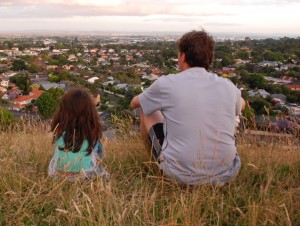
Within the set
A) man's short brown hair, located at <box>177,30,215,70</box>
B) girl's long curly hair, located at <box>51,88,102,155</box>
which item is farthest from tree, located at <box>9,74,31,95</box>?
man's short brown hair, located at <box>177,30,215,70</box>

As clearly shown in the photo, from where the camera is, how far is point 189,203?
1.33 metres

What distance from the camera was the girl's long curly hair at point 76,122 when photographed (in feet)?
5.76

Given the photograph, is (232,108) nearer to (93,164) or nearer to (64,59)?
(93,164)

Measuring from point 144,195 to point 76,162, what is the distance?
390 mm

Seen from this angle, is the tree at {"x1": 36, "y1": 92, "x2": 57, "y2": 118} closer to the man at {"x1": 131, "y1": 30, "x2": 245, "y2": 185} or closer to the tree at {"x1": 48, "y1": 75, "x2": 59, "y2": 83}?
the man at {"x1": 131, "y1": 30, "x2": 245, "y2": 185}

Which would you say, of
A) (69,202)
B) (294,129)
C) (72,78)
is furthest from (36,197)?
(72,78)

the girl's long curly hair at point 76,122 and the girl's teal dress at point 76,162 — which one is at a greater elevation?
the girl's long curly hair at point 76,122

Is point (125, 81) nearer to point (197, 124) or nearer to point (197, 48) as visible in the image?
point (197, 48)

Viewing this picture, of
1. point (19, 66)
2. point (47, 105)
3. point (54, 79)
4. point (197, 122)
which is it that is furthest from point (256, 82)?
point (19, 66)

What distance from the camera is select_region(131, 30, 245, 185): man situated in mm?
1524

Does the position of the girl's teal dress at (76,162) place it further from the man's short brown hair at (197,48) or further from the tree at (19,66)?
the tree at (19,66)

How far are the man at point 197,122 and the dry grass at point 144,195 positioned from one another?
0.08m

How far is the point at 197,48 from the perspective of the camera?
165cm

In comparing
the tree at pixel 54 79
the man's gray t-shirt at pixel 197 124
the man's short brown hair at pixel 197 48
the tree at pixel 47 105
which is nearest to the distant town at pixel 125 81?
the tree at pixel 47 105
